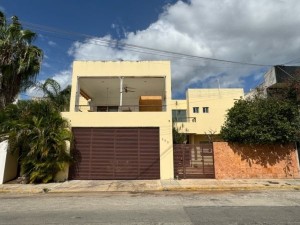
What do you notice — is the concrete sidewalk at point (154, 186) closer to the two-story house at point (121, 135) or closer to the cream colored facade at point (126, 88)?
the two-story house at point (121, 135)

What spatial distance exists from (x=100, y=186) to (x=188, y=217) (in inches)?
266

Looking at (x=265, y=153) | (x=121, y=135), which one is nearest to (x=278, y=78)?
(x=265, y=153)

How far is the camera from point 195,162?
14.1 m

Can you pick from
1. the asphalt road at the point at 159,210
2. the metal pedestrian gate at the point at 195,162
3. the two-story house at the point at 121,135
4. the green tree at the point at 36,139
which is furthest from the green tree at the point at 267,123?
the green tree at the point at 36,139

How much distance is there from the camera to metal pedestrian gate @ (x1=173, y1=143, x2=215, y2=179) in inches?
548

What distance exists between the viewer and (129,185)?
12344 millimetres

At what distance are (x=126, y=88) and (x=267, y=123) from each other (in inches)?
385

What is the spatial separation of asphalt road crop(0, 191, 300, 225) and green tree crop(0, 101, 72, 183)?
13.0ft

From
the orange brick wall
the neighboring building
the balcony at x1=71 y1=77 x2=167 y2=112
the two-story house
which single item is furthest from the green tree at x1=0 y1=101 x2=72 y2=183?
the neighboring building

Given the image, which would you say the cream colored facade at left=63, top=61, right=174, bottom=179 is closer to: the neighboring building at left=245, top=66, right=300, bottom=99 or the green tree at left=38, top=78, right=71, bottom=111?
the green tree at left=38, top=78, right=71, bottom=111

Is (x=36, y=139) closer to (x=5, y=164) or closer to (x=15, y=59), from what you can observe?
(x=5, y=164)

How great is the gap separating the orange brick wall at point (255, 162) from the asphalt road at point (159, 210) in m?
3.95

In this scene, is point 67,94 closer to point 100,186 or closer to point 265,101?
point 100,186

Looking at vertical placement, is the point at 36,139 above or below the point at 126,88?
below
